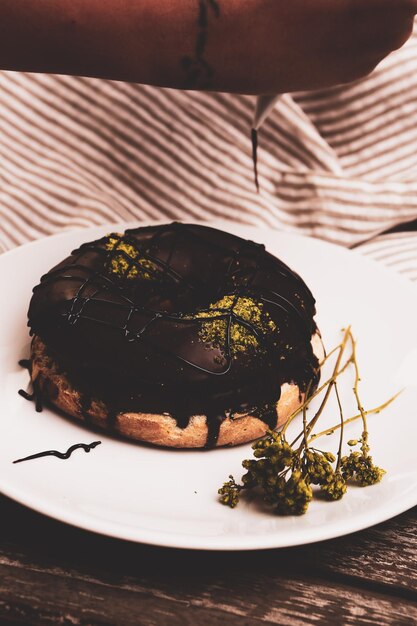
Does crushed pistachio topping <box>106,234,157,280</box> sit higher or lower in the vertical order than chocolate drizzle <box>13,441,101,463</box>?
higher

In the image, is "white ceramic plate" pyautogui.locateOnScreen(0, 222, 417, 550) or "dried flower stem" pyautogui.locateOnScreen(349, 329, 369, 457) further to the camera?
"dried flower stem" pyautogui.locateOnScreen(349, 329, 369, 457)

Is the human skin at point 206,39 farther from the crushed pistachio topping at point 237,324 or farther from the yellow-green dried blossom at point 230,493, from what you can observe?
the yellow-green dried blossom at point 230,493

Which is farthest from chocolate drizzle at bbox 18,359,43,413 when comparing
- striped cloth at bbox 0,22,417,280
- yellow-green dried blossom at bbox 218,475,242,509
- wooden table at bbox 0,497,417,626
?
striped cloth at bbox 0,22,417,280

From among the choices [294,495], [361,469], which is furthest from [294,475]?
[361,469]

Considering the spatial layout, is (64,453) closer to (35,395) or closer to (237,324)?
(35,395)

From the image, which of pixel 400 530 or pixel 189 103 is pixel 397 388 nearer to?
pixel 400 530

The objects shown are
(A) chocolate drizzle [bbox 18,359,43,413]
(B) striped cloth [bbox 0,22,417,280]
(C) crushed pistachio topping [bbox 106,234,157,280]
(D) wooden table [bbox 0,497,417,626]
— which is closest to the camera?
(D) wooden table [bbox 0,497,417,626]

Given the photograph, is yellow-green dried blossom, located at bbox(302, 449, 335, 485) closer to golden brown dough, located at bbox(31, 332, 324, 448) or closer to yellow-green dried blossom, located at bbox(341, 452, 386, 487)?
yellow-green dried blossom, located at bbox(341, 452, 386, 487)
